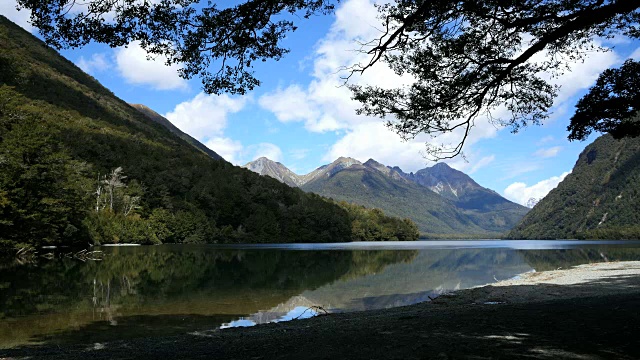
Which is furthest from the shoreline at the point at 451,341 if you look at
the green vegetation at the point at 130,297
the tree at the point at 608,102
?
the tree at the point at 608,102

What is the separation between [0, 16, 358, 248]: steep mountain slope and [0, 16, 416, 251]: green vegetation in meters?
0.20

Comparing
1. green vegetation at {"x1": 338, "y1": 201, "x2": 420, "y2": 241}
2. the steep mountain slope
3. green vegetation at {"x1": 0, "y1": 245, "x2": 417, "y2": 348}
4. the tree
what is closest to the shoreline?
green vegetation at {"x1": 0, "y1": 245, "x2": 417, "y2": 348}

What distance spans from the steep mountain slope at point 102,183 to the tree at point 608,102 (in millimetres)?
45542

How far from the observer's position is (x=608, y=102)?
41.8 feet

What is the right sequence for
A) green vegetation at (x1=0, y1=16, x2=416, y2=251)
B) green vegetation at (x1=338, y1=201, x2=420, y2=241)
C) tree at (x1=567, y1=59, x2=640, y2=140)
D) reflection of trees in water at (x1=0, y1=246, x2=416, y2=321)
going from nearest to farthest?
tree at (x1=567, y1=59, x2=640, y2=140) < reflection of trees in water at (x1=0, y1=246, x2=416, y2=321) < green vegetation at (x1=0, y1=16, x2=416, y2=251) < green vegetation at (x1=338, y1=201, x2=420, y2=241)

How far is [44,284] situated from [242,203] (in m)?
113

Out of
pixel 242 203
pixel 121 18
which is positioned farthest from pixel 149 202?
pixel 121 18

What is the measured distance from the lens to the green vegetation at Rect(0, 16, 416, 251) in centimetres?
4516

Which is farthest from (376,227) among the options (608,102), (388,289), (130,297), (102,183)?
(608,102)

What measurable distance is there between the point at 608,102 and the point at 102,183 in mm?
98687

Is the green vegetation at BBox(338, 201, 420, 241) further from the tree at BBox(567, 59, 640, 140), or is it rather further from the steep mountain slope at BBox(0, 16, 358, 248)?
the tree at BBox(567, 59, 640, 140)

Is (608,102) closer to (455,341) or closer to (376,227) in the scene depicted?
(455,341)

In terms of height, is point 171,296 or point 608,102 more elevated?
point 608,102

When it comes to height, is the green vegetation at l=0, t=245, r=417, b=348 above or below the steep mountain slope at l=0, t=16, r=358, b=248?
below
